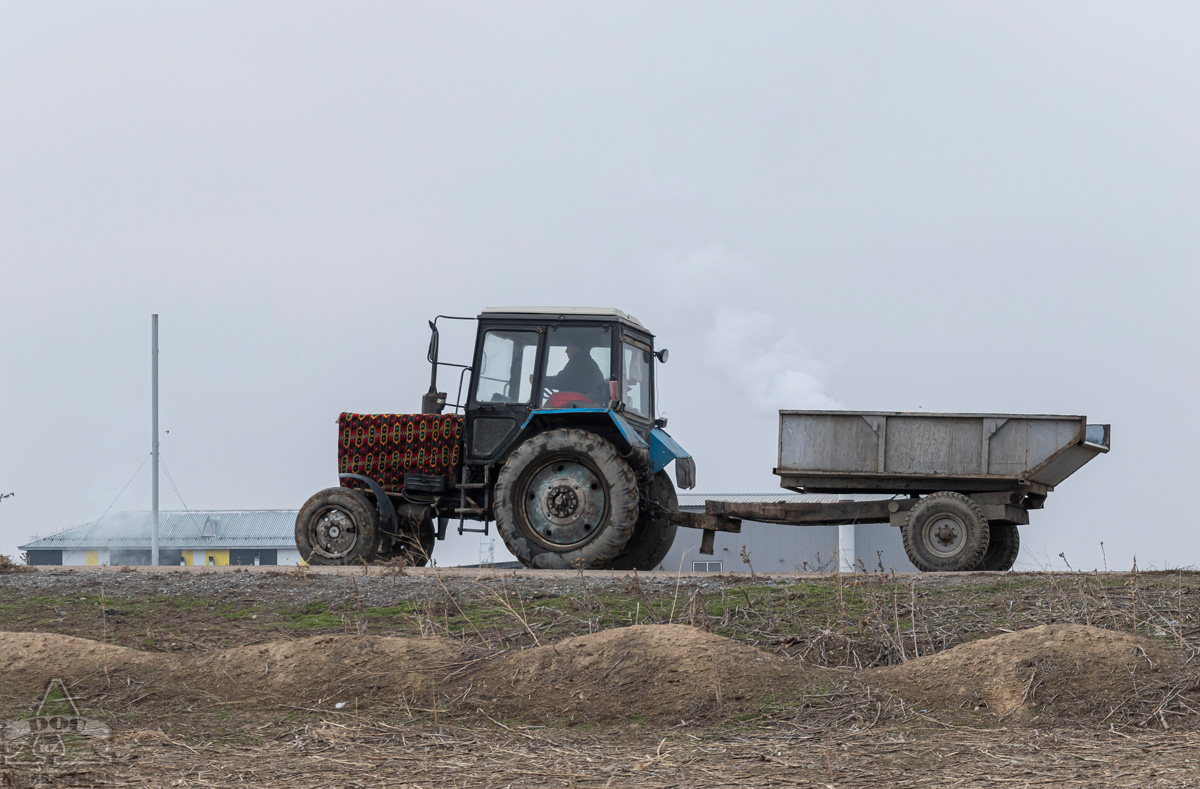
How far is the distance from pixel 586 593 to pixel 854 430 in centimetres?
457

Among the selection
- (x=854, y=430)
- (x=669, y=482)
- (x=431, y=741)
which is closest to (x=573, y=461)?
(x=669, y=482)

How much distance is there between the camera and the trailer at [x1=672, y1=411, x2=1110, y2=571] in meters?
11.3

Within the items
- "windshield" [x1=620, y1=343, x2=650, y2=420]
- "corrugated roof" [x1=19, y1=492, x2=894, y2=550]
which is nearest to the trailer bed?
"windshield" [x1=620, y1=343, x2=650, y2=420]

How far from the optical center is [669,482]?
1280cm

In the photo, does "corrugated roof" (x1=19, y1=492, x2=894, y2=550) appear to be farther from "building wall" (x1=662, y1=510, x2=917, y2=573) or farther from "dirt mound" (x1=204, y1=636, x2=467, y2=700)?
"dirt mound" (x1=204, y1=636, x2=467, y2=700)

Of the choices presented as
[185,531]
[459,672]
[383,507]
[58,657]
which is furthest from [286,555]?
[459,672]

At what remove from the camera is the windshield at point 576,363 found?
12172mm

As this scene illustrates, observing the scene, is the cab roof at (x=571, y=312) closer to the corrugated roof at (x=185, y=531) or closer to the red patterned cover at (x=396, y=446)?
the red patterned cover at (x=396, y=446)

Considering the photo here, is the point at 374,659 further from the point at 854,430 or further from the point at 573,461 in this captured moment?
the point at 854,430

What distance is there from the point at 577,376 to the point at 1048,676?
686 centimetres

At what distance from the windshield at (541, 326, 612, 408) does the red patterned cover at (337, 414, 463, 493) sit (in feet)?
3.54

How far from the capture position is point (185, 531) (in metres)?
45.6

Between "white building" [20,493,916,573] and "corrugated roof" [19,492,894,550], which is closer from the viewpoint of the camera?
"white building" [20,493,916,573]

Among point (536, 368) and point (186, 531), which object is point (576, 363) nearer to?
point (536, 368)
